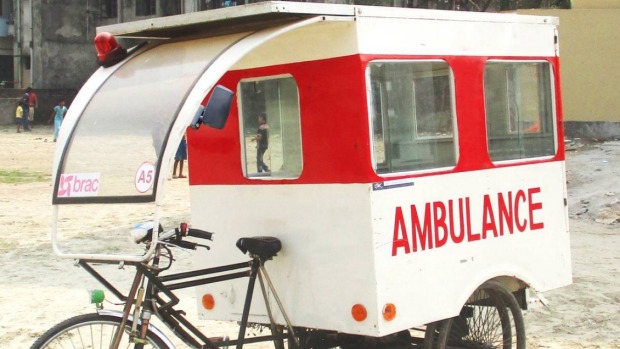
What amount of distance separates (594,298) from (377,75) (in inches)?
162

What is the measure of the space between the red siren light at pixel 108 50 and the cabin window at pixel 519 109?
6.77 feet

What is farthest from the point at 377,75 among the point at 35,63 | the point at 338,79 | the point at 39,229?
the point at 35,63

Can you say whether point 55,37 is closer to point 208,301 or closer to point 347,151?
point 208,301

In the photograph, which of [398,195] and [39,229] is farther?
[39,229]

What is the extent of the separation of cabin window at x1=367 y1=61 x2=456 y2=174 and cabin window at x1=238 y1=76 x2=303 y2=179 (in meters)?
0.49

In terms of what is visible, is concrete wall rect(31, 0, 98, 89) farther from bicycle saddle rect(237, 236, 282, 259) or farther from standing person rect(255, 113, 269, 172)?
bicycle saddle rect(237, 236, 282, 259)

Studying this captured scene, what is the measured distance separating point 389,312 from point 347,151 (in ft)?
2.75

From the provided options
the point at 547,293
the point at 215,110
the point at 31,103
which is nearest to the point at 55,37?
the point at 31,103

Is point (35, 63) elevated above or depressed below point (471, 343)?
above

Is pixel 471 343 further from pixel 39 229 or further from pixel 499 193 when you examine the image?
pixel 39 229

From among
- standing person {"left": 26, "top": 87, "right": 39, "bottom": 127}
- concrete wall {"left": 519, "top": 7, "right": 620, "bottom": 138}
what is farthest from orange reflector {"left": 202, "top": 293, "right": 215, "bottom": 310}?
standing person {"left": 26, "top": 87, "right": 39, "bottom": 127}

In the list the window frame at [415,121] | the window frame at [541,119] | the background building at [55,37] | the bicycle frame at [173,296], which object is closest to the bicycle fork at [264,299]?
the bicycle frame at [173,296]

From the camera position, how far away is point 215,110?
13.5ft

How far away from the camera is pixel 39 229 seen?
40.0 ft
